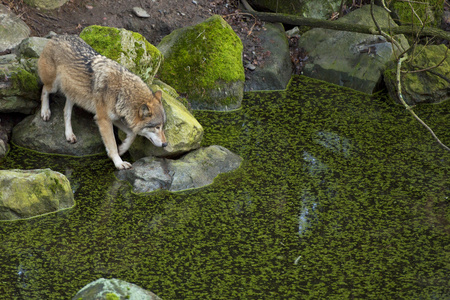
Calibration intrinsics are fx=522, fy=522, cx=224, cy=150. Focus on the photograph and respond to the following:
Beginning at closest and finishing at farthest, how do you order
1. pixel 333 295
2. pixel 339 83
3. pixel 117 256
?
1. pixel 333 295
2. pixel 117 256
3. pixel 339 83

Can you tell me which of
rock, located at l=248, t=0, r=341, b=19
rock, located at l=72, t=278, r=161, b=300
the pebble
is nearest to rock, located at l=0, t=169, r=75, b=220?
rock, located at l=72, t=278, r=161, b=300

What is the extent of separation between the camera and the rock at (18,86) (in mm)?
7281

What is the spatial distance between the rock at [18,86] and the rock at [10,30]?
1407 millimetres

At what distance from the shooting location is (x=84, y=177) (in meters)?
6.82

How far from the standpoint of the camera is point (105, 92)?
6844mm

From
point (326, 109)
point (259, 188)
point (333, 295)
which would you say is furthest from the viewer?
point (326, 109)

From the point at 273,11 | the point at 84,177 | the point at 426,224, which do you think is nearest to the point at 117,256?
the point at 84,177

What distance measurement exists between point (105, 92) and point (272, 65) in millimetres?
4390

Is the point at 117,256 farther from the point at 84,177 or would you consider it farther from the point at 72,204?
the point at 84,177

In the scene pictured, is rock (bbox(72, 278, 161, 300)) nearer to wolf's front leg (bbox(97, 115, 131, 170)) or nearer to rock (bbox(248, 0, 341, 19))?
wolf's front leg (bbox(97, 115, 131, 170))

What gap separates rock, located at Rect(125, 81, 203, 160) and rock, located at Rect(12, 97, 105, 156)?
495mm

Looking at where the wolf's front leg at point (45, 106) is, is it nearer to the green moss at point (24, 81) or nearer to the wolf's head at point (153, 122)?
the green moss at point (24, 81)

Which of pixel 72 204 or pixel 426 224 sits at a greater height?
pixel 426 224

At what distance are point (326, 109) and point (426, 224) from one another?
141 inches
